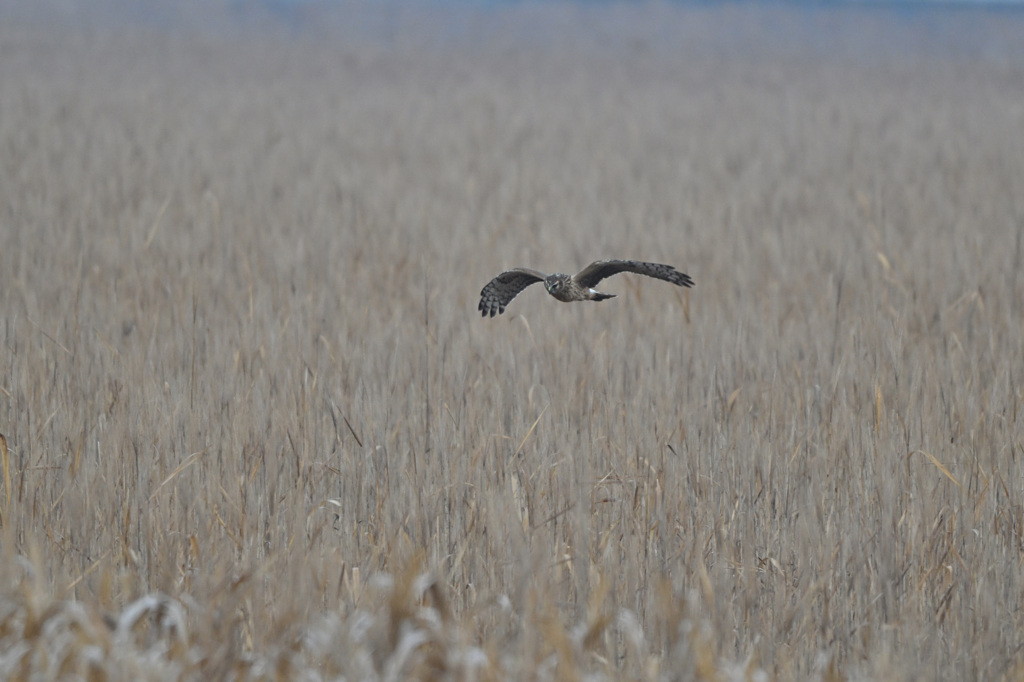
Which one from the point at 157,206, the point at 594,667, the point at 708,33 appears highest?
the point at 708,33

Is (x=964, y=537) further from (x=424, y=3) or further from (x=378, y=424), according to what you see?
(x=424, y=3)

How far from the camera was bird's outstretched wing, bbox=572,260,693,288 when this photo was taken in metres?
1.78

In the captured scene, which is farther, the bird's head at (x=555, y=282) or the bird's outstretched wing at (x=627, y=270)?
the bird's head at (x=555, y=282)

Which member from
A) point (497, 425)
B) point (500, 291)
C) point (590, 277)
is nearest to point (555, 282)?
point (590, 277)

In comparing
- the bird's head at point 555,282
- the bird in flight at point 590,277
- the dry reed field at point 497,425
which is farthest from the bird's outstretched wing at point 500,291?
the dry reed field at point 497,425

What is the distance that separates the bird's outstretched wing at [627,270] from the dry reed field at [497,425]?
18.7 inches

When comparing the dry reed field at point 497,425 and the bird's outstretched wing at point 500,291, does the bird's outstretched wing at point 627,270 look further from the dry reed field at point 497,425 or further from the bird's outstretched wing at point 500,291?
the dry reed field at point 497,425

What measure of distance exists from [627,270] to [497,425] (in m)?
0.94

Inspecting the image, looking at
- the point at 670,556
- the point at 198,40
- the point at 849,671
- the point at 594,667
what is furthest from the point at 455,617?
the point at 198,40

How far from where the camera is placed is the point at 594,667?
5.68ft

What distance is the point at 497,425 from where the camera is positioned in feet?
8.77

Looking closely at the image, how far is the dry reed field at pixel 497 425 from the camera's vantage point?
1678 mm

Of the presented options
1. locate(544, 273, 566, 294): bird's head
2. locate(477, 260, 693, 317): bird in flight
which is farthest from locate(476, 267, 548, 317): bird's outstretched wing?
locate(544, 273, 566, 294): bird's head

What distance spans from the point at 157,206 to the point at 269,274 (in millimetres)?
1460
